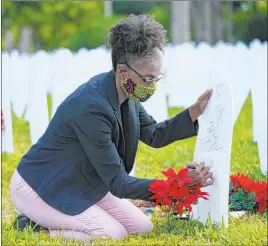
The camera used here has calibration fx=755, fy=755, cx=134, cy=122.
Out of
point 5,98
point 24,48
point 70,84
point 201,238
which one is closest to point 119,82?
point 201,238

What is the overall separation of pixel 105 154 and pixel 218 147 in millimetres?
731

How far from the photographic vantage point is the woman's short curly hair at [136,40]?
451 cm

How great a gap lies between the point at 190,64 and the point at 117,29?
8117mm

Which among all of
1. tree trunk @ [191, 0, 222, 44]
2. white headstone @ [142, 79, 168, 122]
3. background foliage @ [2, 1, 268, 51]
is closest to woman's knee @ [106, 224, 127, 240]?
white headstone @ [142, 79, 168, 122]

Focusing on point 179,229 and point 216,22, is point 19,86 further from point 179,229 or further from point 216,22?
point 216,22

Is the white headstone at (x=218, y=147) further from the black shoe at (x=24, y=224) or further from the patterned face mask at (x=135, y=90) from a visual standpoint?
the black shoe at (x=24, y=224)

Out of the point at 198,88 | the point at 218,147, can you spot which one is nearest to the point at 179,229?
the point at 218,147

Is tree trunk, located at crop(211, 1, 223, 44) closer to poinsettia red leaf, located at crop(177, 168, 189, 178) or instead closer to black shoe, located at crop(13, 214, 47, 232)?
black shoe, located at crop(13, 214, 47, 232)

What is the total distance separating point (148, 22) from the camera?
4578 mm

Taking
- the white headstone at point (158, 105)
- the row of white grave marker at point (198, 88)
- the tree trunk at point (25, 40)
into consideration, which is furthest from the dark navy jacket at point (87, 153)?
the tree trunk at point (25, 40)

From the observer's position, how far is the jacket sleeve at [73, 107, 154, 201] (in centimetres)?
446

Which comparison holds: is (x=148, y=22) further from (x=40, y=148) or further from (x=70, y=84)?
(x=70, y=84)

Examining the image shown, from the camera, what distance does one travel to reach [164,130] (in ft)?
16.7

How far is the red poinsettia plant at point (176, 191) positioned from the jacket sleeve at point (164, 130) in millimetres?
552
